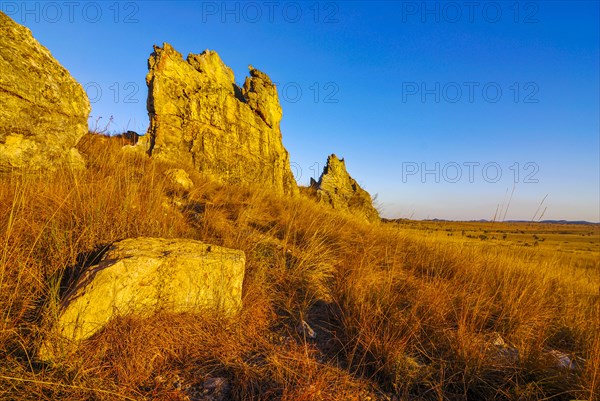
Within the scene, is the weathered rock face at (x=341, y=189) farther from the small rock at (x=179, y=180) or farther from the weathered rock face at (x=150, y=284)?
the weathered rock face at (x=150, y=284)

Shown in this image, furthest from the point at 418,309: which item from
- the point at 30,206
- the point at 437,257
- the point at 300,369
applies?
the point at 30,206

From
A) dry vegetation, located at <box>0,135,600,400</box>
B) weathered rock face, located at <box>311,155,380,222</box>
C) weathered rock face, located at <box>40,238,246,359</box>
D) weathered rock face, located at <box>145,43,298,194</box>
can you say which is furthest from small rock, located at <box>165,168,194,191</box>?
weathered rock face, located at <box>311,155,380,222</box>

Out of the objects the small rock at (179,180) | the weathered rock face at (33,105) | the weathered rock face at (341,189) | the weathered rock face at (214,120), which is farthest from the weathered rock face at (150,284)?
the weathered rock face at (341,189)

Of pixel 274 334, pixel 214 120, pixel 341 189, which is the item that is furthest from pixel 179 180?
pixel 341 189

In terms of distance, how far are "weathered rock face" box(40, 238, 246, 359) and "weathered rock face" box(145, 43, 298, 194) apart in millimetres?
6907

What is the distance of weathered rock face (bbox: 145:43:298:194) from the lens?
853 centimetres

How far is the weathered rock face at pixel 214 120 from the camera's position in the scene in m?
8.53

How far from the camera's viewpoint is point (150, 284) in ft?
6.40

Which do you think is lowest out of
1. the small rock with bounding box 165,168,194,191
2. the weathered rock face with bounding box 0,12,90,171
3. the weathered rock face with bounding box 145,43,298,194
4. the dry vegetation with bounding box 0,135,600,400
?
the dry vegetation with bounding box 0,135,600,400

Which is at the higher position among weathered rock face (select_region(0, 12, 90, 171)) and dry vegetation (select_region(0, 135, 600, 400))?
weathered rock face (select_region(0, 12, 90, 171))

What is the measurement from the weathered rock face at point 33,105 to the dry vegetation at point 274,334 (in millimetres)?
546

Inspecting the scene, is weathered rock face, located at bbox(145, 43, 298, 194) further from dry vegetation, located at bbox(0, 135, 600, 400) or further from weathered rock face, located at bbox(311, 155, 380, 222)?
dry vegetation, located at bbox(0, 135, 600, 400)

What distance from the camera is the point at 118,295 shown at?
180 cm

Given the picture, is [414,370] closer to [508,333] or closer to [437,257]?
[508,333]
